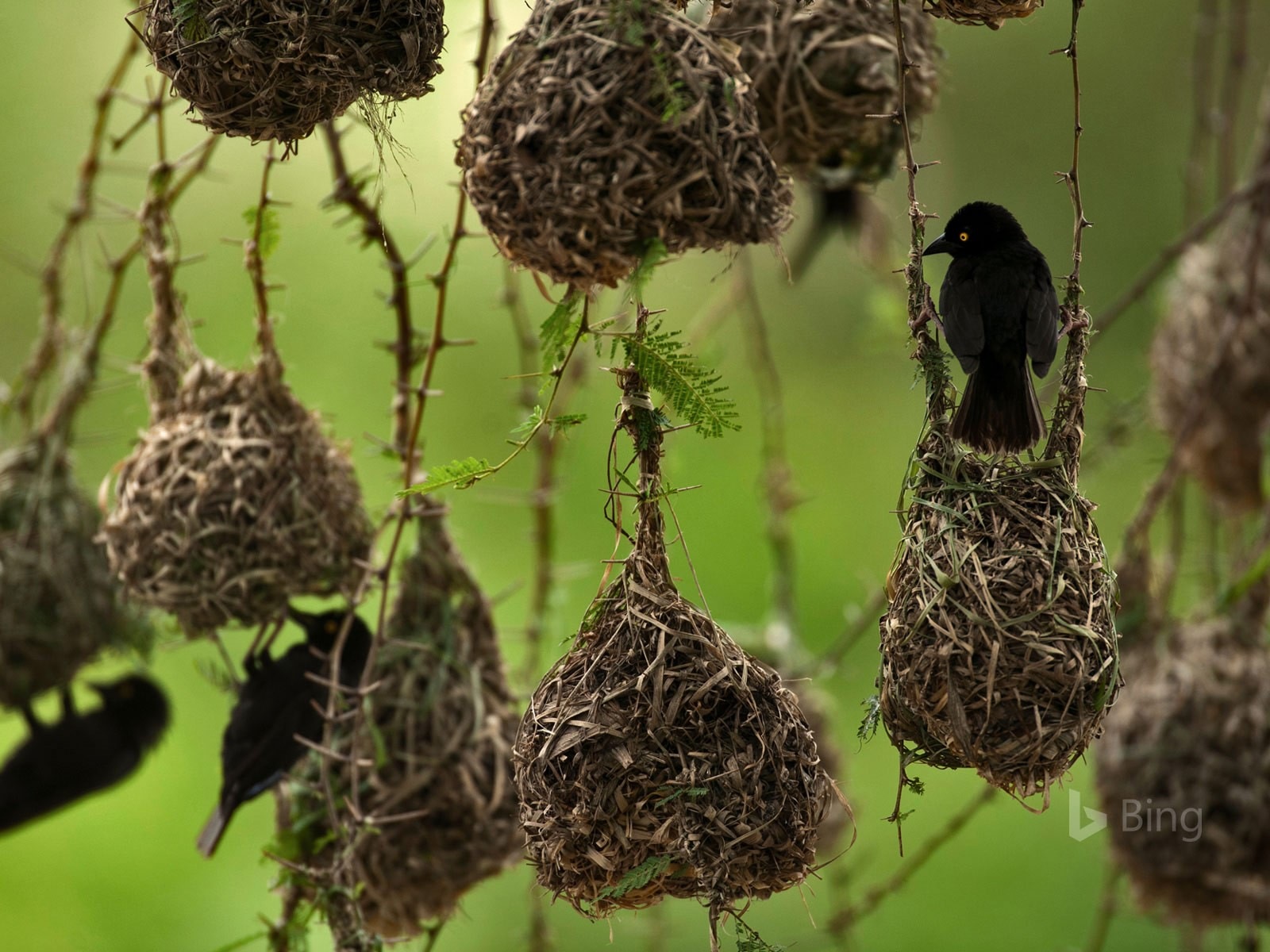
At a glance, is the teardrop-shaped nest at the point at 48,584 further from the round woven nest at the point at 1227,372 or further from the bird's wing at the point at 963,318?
the round woven nest at the point at 1227,372

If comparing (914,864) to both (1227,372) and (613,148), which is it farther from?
(613,148)

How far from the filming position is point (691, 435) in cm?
650

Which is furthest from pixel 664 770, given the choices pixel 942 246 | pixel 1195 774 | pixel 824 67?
pixel 1195 774

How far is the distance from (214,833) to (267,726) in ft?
0.74

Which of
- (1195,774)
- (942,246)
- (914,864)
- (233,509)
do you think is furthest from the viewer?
(1195,774)

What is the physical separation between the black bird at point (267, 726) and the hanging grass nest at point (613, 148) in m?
1.23

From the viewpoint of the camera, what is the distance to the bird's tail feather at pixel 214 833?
2.44m

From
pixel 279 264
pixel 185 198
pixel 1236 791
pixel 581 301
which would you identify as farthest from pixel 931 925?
pixel 581 301

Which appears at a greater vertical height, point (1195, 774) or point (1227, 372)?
point (1227, 372)

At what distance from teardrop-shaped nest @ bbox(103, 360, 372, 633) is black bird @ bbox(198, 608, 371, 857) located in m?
0.19

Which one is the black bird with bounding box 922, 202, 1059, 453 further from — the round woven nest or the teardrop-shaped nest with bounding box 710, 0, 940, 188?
the round woven nest

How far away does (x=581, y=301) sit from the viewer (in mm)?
1626

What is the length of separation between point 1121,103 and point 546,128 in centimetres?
582

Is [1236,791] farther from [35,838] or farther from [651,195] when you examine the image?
[35,838]
